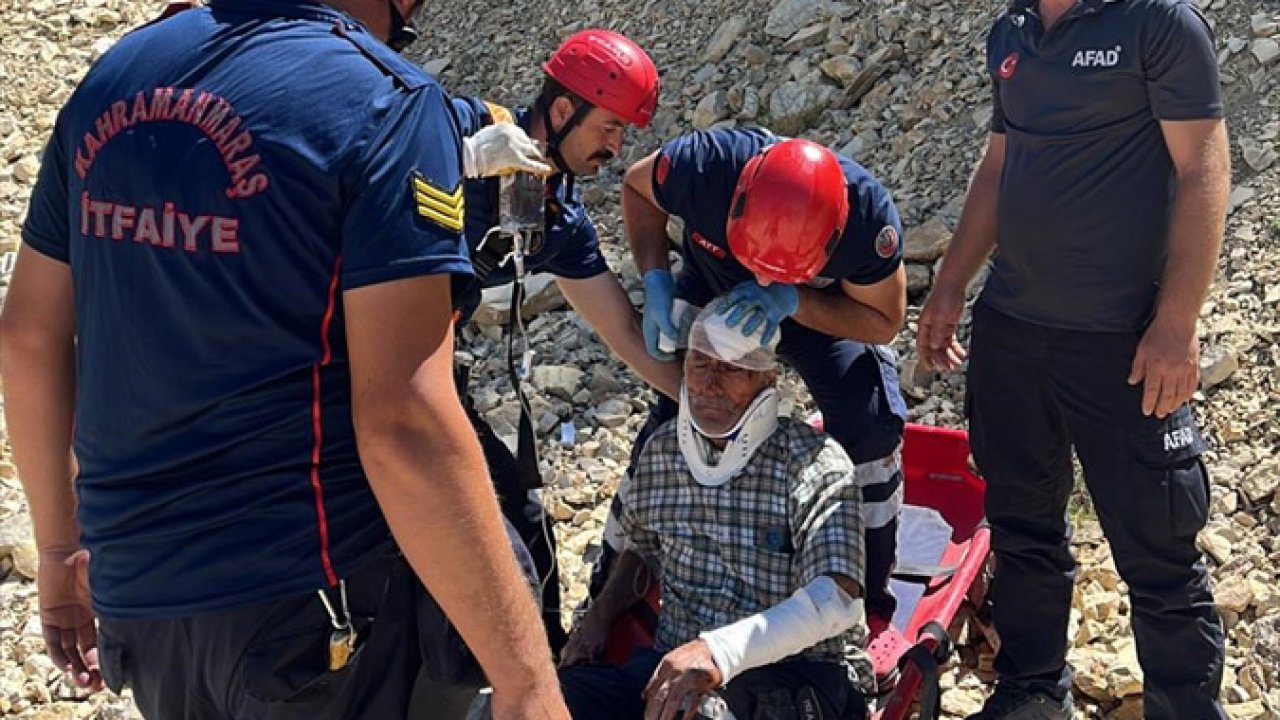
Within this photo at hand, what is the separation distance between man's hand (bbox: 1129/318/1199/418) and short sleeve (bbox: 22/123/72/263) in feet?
7.18

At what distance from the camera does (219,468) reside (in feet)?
6.13

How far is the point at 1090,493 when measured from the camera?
3.29m

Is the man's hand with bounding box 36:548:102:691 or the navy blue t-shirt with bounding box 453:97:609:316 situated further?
the navy blue t-shirt with bounding box 453:97:609:316

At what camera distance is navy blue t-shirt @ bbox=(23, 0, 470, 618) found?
175 cm

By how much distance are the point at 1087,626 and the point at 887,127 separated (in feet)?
10.6

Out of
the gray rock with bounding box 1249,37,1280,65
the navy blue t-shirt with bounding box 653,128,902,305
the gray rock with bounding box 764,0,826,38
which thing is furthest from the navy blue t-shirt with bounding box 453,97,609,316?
the gray rock with bounding box 764,0,826,38

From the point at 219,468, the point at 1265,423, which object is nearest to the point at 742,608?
the point at 219,468

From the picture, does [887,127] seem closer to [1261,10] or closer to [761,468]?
[1261,10]

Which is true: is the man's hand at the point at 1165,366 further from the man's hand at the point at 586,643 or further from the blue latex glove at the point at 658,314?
the man's hand at the point at 586,643

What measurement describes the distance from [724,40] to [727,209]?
14.6 ft

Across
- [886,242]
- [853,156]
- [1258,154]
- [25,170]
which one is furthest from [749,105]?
[25,170]

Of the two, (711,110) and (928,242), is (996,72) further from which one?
(711,110)

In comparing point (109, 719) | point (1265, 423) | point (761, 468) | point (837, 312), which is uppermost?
point (837, 312)

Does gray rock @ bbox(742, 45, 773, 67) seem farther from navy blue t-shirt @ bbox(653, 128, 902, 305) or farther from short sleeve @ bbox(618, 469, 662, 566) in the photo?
short sleeve @ bbox(618, 469, 662, 566)
